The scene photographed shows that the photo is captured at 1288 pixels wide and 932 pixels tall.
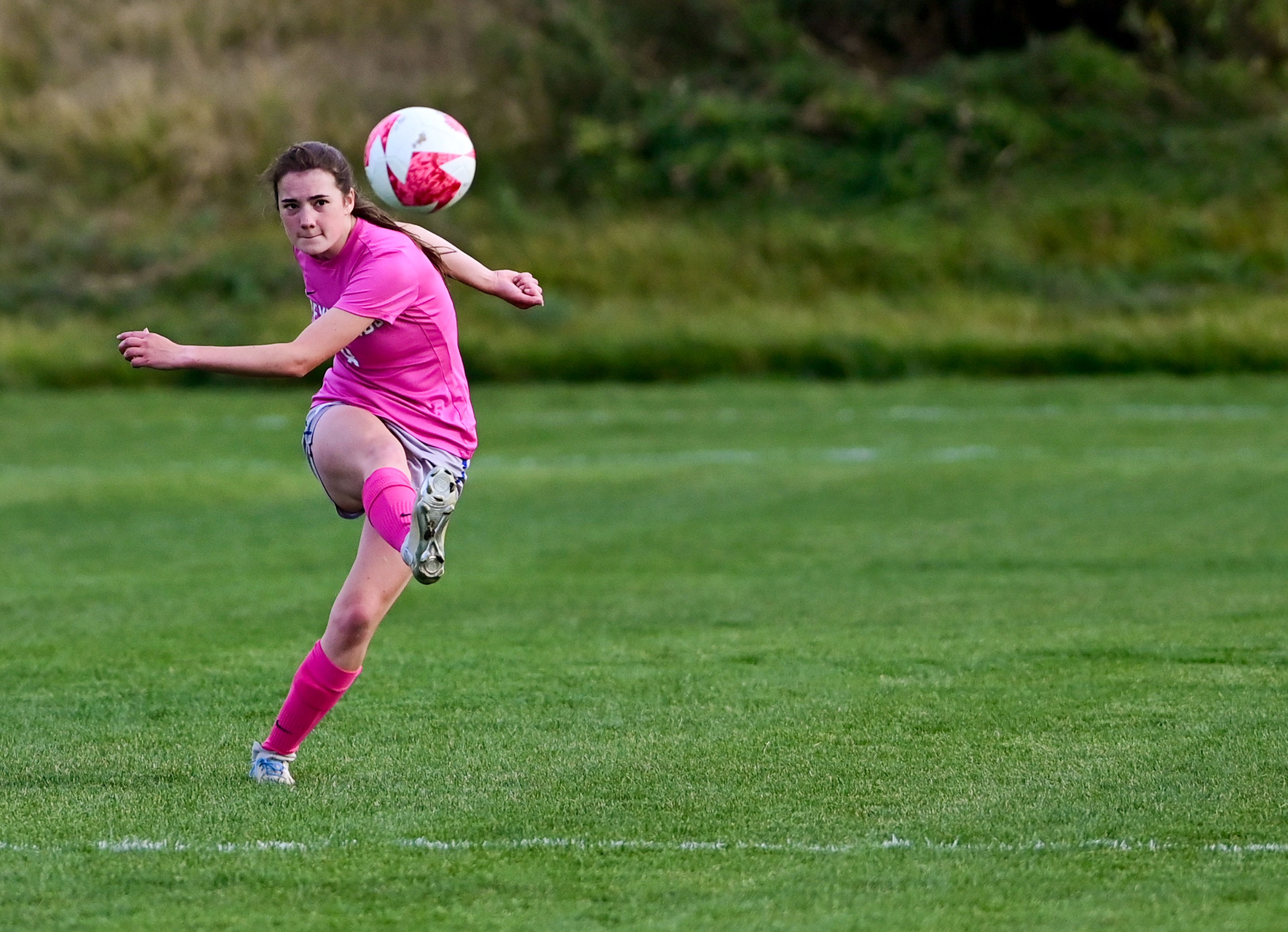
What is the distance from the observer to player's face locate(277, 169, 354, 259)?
5492mm

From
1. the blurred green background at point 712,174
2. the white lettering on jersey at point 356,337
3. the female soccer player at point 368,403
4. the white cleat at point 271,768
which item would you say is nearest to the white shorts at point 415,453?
the female soccer player at point 368,403

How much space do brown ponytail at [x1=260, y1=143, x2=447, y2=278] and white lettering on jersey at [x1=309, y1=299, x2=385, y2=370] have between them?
1.00 ft

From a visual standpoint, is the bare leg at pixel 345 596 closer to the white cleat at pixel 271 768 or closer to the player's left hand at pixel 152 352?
the white cleat at pixel 271 768

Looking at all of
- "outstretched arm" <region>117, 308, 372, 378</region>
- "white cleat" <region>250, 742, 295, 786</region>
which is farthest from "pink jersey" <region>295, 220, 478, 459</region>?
"white cleat" <region>250, 742, 295, 786</region>

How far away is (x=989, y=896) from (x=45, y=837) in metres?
2.43

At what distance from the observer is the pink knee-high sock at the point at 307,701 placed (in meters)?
5.68

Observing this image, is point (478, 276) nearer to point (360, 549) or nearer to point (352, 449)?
point (352, 449)

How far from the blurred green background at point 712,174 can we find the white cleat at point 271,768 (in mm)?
17730

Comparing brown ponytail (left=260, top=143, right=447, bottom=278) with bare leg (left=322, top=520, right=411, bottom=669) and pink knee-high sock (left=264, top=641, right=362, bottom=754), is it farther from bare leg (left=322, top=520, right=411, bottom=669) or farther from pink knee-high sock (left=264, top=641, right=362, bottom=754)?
pink knee-high sock (left=264, top=641, right=362, bottom=754)

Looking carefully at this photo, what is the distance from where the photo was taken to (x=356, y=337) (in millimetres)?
5520

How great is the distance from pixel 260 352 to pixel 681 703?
228cm

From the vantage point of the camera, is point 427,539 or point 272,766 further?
point 272,766

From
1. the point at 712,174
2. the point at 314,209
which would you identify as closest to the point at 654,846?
the point at 314,209

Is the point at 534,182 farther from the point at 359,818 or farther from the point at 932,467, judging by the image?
the point at 359,818
